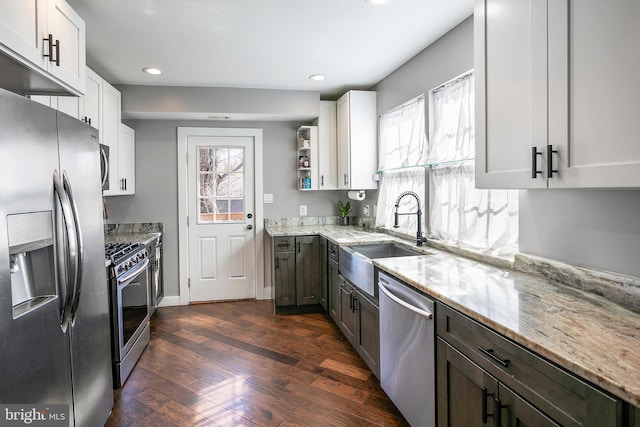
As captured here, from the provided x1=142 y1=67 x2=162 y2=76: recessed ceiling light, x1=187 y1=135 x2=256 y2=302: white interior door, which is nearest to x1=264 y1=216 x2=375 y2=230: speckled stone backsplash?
x1=187 y1=135 x2=256 y2=302: white interior door

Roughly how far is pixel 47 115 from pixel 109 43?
5.37 feet

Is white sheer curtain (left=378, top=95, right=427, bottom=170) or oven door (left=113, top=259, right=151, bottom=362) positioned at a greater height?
white sheer curtain (left=378, top=95, right=427, bottom=170)

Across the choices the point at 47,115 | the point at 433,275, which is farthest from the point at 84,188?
the point at 433,275

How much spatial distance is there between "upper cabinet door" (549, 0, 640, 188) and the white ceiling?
3.76ft

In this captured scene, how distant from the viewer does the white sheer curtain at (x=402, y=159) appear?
307cm

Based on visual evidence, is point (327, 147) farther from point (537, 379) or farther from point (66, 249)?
point (537, 379)

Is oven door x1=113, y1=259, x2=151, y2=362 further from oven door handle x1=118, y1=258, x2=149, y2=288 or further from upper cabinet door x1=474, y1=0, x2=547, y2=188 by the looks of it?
upper cabinet door x1=474, y1=0, x2=547, y2=188

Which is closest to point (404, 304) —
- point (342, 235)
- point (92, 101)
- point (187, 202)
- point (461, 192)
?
point (461, 192)

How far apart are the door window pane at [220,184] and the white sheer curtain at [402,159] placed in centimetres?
170

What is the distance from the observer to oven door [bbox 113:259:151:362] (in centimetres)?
242

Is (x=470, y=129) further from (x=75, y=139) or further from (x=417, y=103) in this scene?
(x=75, y=139)

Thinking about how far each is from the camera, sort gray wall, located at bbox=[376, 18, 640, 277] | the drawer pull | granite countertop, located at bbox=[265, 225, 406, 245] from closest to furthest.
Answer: the drawer pull, gray wall, located at bbox=[376, 18, 640, 277], granite countertop, located at bbox=[265, 225, 406, 245]

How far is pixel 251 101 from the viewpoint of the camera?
13.0ft

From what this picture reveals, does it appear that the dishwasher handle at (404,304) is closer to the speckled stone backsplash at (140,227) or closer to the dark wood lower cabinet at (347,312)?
the dark wood lower cabinet at (347,312)
